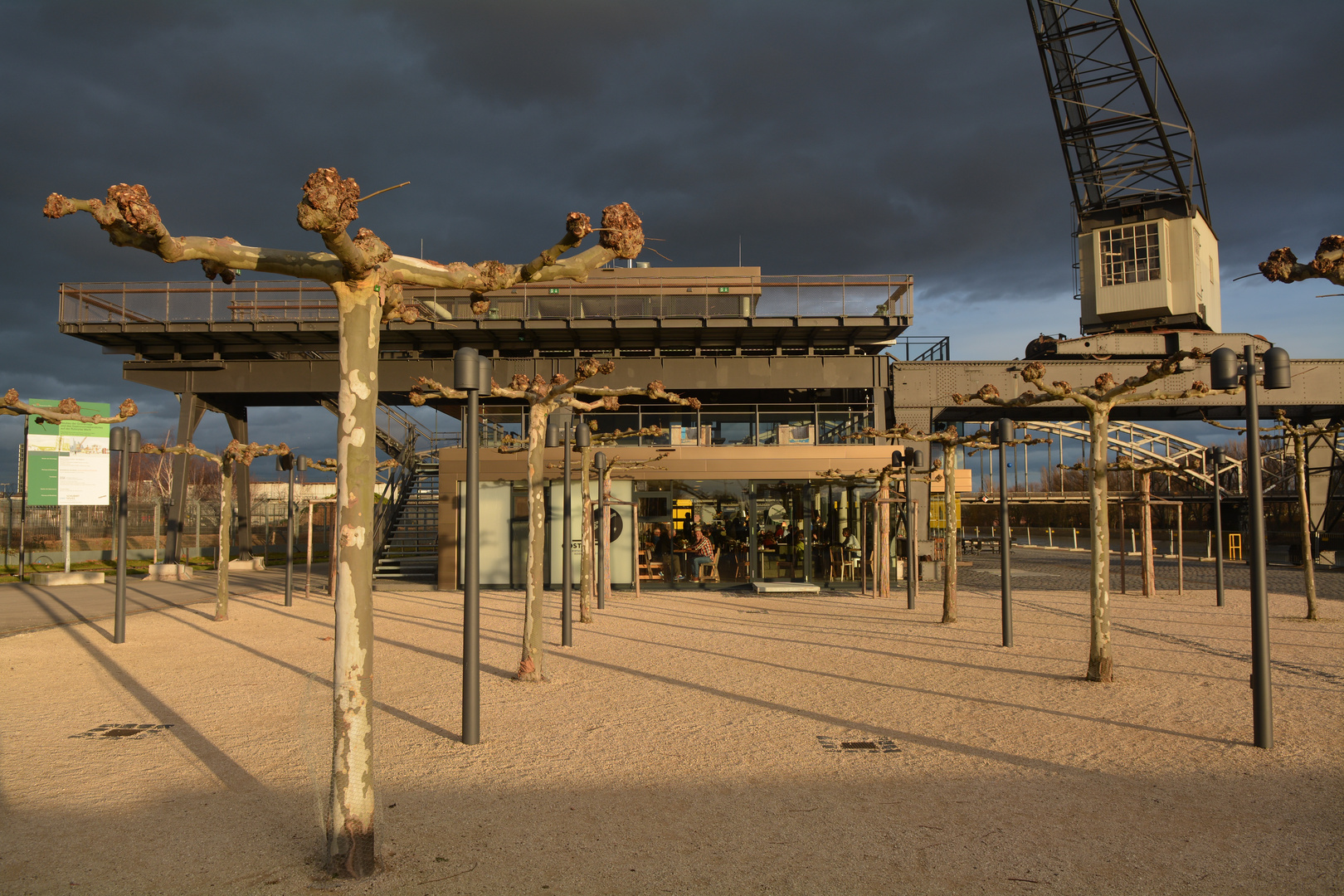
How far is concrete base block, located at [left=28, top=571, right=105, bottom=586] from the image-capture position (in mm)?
25438

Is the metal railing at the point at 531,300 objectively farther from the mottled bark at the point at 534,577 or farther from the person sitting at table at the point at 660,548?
the mottled bark at the point at 534,577

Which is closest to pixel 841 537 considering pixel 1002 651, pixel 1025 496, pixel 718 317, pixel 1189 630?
pixel 718 317

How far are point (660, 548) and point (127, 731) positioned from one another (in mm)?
17549

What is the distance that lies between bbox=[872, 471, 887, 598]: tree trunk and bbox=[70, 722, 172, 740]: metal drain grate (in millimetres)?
15603

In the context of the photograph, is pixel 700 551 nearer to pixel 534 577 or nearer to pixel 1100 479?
pixel 534 577

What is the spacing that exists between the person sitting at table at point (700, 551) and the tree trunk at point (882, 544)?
4494mm

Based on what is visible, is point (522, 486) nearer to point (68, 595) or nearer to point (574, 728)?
point (68, 595)

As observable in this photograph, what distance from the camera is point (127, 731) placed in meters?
8.22

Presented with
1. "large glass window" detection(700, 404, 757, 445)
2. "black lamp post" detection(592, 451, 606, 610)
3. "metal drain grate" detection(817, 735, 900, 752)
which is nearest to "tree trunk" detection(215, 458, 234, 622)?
"black lamp post" detection(592, 451, 606, 610)

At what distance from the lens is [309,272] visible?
493 centimetres

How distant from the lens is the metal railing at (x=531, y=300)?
88.5ft

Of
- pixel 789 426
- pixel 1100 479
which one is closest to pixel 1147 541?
pixel 789 426

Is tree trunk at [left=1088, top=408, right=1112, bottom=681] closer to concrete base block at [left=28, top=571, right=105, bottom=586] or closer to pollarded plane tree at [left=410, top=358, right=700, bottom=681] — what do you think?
pollarded plane tree at [left=410, top=358, right=700, bottom=681]

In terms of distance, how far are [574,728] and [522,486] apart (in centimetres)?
1672
